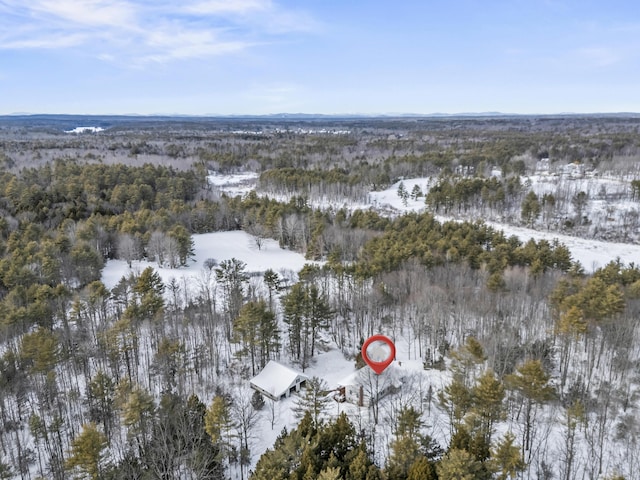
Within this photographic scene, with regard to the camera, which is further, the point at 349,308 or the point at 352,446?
the point at 349,308

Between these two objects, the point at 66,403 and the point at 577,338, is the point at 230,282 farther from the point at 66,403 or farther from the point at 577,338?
the point at 577,338

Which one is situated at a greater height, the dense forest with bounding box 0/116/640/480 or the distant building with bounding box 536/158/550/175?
the distant building with bounding box 536/158/550/175

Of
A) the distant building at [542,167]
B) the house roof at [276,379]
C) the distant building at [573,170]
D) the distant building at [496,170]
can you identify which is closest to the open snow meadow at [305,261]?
the house roof at [276,379]

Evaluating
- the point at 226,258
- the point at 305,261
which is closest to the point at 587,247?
the point at 305,261

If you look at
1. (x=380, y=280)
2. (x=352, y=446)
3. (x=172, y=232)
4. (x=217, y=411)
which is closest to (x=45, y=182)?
(x=172, y=232)

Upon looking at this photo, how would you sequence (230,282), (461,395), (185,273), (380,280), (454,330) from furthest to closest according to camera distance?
(185,273), (230,282), (380,280), (454,330), (461,395)

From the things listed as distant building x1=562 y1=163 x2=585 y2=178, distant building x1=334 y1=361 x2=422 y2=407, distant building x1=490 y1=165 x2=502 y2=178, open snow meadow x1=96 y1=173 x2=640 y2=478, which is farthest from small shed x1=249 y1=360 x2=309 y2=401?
distant building x1=490 y1=165 x2=502 y2=178

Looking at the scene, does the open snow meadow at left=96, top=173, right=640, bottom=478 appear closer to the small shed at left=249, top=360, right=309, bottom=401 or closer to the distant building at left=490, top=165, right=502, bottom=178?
the small shed at left=249, top=360, right=309, bottom=401

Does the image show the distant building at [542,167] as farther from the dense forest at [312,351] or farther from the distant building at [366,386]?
the distant building at [366,386]
